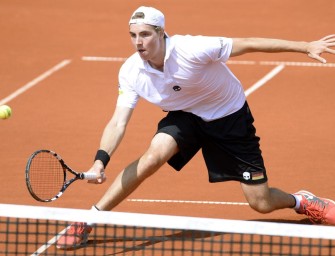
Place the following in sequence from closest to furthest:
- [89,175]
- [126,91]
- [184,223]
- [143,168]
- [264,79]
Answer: [184,223] → [89,175] → [143,168] → [126,91] → [264,79]

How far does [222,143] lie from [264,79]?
6730 millimetres

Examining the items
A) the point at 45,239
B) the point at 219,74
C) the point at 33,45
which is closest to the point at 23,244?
the point at 45,239

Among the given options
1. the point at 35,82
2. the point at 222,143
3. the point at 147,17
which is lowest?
the point at 222,143

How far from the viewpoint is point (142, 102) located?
1444cm

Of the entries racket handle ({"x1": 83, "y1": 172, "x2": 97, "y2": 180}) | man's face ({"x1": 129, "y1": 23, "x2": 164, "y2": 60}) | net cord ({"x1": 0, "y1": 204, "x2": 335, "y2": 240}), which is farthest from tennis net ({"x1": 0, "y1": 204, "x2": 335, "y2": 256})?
man's face ({"x1": 129, "y1": 23, "x2": 164, "y2": 60})

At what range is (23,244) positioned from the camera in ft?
28.1

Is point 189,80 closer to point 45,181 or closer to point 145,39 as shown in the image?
point 145,39

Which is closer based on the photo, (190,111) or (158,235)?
(190,111)

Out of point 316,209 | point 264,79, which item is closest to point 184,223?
point 316,209

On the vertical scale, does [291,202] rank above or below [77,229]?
above

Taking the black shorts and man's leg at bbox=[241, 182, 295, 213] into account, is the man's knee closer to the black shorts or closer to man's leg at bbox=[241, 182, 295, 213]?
man's leg at bbox=[241, 182, 295, 213]

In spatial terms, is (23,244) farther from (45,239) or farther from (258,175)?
(258,175)

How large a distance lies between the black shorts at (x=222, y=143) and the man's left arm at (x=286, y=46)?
0.69 metres

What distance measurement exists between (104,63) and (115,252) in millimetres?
8048
